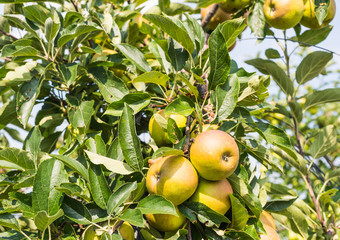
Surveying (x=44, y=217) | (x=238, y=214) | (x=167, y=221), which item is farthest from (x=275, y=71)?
(x=44, y=217)

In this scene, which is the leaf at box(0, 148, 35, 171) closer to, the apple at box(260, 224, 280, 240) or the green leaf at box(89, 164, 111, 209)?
the green leaf at box(89, 164, 111, 209)

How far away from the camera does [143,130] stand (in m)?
1.77

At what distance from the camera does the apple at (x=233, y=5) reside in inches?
75.3

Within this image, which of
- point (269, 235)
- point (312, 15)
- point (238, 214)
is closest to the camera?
point (238, 214)

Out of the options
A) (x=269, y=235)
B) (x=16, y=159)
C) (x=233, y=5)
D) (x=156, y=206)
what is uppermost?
(x=233, y=5)

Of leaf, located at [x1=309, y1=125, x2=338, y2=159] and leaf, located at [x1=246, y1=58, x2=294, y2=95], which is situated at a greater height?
leaf, located at [x1=246, y1=58, x2=294, y2=95]

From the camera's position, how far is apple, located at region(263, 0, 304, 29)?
1806mm

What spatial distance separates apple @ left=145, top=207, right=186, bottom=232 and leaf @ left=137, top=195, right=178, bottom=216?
0.09 m

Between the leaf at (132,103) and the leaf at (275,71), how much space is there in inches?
35.5

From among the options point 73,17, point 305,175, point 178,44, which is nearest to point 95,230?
point 178,44

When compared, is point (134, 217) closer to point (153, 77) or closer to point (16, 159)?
point (153, 77)

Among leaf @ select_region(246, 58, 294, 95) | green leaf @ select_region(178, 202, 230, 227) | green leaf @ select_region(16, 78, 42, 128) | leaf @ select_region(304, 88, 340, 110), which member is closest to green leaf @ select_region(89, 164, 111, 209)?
green leaf @ select_region(178, 202, 230, 227)

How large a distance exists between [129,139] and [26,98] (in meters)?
0.64

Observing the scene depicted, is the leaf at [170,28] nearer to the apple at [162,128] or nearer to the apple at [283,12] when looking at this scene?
the apple at [162,128]
